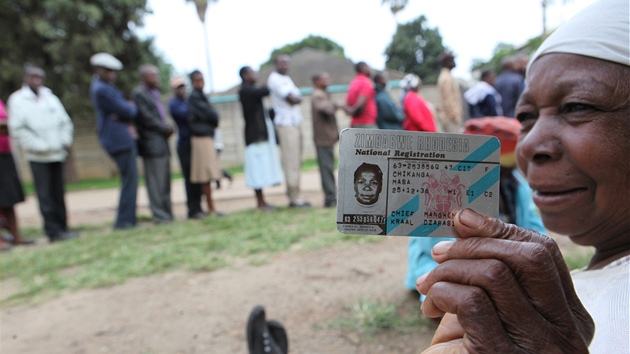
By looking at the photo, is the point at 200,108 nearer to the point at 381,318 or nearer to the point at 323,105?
the point at 323,105

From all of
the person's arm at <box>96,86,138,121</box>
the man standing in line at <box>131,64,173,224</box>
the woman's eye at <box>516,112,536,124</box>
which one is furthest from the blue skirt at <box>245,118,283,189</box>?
the woman's eye at <box>516,112,536,124</box>

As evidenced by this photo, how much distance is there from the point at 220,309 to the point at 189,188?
3623 millimetres

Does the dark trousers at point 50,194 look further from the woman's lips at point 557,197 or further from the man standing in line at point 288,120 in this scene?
the woman's lips at point 557,197

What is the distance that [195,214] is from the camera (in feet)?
20.5

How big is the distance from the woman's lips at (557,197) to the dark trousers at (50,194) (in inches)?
225

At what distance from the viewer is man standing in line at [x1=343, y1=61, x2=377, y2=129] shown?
609 cm

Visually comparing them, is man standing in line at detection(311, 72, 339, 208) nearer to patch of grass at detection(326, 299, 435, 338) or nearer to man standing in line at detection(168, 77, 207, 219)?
man standing in line at detection(168, 77, 207, 219)

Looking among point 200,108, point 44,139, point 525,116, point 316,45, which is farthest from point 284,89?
point 316,45

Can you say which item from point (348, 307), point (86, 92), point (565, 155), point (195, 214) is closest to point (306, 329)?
point (348, 307)

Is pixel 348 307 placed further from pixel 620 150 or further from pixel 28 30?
pixel 28 30

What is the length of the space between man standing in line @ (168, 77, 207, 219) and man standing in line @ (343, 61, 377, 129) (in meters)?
2.27

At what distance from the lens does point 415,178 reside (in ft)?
2.48

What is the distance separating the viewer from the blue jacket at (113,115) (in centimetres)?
537

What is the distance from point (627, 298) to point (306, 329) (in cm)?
191
